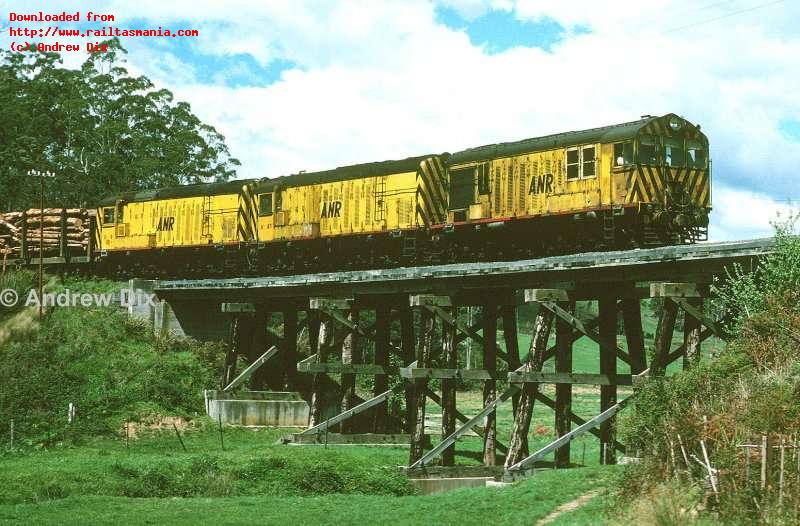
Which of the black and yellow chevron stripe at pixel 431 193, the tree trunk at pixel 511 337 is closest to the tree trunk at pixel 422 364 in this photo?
the tree trunk at pixel 511 337

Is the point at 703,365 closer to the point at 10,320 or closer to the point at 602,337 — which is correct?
the point at 602,337

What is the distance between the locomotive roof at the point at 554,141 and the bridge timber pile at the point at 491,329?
4518 mm

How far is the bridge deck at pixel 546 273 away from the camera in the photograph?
66.4 feet

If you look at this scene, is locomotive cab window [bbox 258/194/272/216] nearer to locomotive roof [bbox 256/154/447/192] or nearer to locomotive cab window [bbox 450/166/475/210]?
locomotive roof [bbox 256/154/447/192]

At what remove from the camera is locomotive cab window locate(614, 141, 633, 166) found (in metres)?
26.7

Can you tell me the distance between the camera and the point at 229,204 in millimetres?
41781

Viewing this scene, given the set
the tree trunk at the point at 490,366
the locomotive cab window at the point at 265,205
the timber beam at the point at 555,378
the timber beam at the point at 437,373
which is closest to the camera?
the timber beam at the point at 555,378

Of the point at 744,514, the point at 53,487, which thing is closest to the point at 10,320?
the point at 53,487

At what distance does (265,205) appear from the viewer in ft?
132

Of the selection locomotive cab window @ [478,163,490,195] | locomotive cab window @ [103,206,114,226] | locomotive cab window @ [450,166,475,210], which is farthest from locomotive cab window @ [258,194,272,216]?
locomotive cab window @ [478,163,490,195]

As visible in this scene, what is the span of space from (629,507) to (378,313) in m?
15.6

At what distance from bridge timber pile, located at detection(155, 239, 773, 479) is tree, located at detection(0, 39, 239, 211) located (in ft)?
146

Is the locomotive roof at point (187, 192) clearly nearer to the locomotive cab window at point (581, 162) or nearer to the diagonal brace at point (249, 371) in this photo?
the diagonal brace at point (249, 371)

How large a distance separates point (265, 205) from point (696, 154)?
18.2 meters
